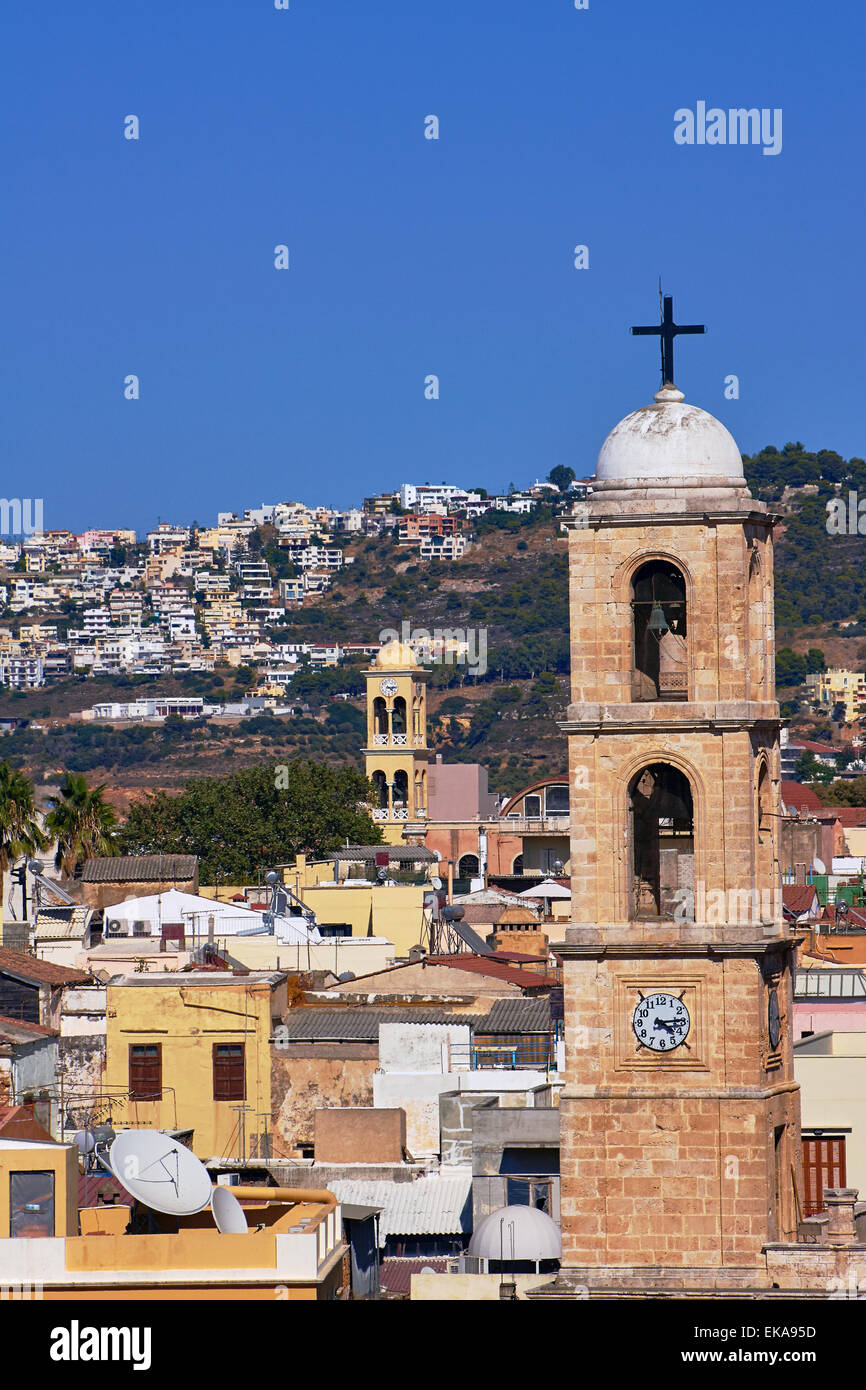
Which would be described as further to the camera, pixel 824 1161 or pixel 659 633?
pixel 824 1161

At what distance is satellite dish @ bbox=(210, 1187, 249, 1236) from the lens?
79.5ft

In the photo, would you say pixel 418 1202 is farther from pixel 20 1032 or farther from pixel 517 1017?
pixel 20 1032

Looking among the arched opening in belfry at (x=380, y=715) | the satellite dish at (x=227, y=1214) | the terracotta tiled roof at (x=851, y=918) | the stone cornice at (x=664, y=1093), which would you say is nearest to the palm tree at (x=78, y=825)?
the terracotta tiled roof at (x=851, y=918)

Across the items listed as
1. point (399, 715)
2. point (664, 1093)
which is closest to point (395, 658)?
point (399, 715)

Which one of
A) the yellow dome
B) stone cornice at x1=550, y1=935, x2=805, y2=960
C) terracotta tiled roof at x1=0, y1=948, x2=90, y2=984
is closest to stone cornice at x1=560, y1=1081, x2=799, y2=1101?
stone cornice at x1=550, y1=935, x2=805, y2=960

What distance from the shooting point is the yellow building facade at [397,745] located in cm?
11728

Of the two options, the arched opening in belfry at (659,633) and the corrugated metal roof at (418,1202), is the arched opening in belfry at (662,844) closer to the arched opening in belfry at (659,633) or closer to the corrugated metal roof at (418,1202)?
the arched opening in belfry at (659,633)

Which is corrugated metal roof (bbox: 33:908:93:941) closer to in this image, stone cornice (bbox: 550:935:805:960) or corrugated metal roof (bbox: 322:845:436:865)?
stone cornice (bbox: 550:935:805:960)

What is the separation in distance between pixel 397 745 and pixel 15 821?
5027cm

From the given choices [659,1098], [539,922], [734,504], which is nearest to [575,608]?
[734,504]

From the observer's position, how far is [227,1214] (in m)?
24.3

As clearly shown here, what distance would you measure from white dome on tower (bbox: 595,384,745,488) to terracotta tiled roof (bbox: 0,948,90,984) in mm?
19150

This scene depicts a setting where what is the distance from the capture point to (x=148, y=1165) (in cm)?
2520
